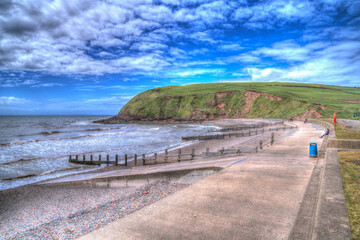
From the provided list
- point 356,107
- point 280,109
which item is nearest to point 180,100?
point 280,109

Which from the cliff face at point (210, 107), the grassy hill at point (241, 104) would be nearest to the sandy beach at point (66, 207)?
the grassy hill at point (241, 104)

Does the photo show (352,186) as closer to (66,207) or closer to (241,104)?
(66,207)

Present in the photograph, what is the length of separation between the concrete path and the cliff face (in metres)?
82.0

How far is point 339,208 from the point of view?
16.9ft

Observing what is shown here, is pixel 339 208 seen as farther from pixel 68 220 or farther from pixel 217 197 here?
pixel 68 220

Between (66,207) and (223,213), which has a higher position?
(223,213)

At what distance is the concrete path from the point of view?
482 cm

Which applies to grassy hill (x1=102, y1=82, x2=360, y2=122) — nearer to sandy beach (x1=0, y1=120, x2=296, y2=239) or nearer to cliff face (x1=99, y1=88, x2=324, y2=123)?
cliff face (x1=99, y1=88, x2=324, y2=123)

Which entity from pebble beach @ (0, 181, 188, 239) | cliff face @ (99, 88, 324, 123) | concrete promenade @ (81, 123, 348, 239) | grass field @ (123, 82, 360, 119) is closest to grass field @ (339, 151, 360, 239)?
concrete promenade @ (81, 123, 348, 239)

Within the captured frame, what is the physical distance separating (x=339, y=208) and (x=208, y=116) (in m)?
103

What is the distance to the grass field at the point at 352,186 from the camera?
455 cm

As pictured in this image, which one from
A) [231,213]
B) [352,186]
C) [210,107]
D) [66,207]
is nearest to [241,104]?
[210,107]

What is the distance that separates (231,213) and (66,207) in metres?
9.36

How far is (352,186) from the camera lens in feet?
22.1
